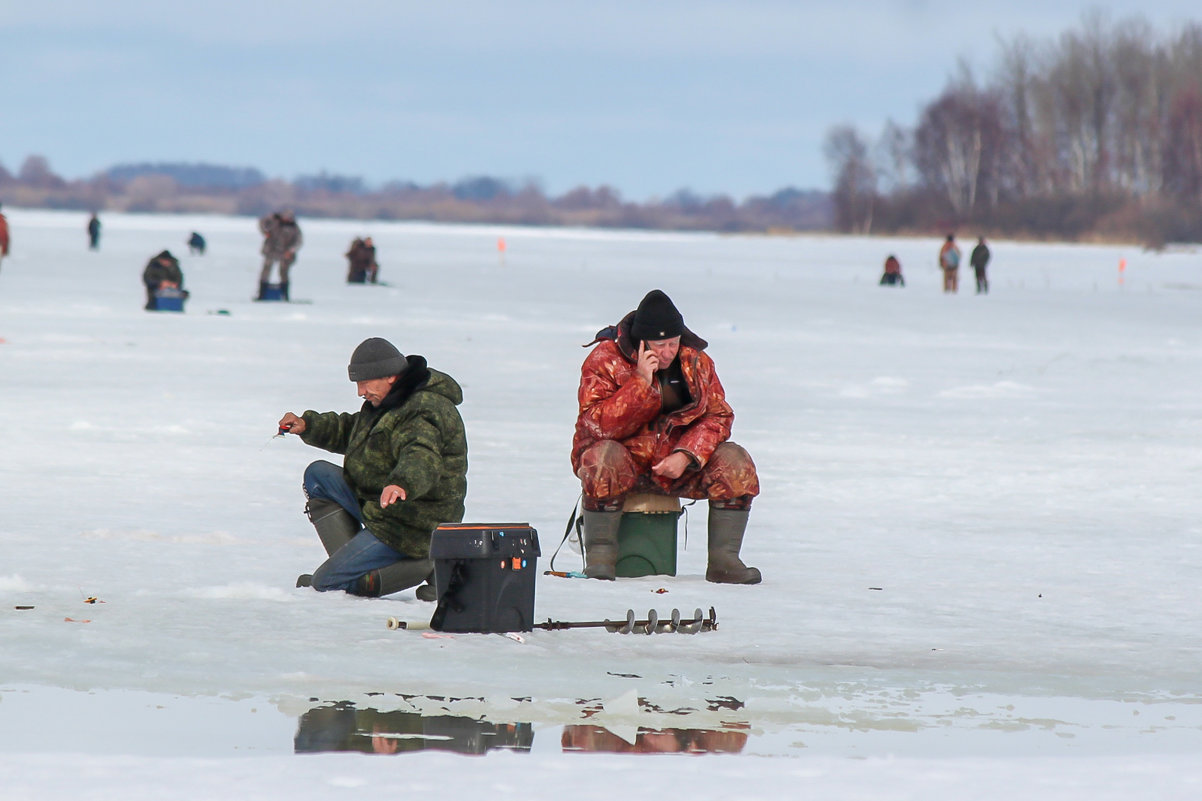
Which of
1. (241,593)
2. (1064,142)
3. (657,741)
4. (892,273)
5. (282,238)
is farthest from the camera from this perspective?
(1064,142)

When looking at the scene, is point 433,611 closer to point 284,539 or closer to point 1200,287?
point 284,539

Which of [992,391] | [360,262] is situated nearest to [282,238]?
[360,262]

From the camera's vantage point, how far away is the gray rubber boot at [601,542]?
6762 mm

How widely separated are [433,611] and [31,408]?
7484 mm

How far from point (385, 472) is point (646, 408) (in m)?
1.09

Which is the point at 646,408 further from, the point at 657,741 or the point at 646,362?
the point at 657,741

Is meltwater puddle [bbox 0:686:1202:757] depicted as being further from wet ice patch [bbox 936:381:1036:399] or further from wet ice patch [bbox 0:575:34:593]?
wet ice patch [bbox 936:381:1036:399]

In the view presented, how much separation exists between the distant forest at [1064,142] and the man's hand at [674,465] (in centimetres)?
8240

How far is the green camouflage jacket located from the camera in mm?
5961

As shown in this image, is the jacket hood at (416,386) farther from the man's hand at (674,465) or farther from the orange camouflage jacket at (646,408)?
the man's hand at (674,465)

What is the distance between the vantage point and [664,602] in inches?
251

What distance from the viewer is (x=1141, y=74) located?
316ft

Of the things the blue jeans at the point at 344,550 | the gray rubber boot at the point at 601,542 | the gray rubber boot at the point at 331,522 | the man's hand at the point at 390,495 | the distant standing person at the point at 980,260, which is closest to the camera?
the man's hand at the point at 390,495

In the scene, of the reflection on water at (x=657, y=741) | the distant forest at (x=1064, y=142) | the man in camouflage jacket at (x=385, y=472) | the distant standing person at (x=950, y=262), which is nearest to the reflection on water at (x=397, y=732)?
the reflection on water at (x=657, y=741)
